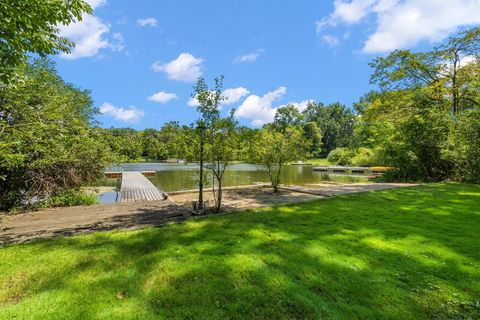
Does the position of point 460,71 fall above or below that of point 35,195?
above

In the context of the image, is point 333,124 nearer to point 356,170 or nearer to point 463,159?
point 356,170

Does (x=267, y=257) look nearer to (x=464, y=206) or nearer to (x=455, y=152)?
(x=464, y=206)

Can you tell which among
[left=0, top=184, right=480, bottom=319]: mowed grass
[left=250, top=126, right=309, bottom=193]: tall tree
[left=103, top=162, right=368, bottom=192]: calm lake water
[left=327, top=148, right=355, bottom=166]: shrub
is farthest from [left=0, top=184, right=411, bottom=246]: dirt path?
[left=327, top=148, right=355, bottom=166]: shrub

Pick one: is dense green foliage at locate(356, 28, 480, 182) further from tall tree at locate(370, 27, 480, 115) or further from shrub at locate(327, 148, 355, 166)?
shrub at locate(327, 148, 355, 166)

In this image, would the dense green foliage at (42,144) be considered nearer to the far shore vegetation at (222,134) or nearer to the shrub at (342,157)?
the far shore vegetation at (222,134)

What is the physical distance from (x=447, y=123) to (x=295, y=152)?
9068 mm

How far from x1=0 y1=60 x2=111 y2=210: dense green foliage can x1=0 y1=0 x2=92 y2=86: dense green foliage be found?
252 cm

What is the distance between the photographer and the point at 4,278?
2814mm

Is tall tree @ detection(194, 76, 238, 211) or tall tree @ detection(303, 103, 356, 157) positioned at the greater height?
tall tree @ detection(303, 103, 356, 157)

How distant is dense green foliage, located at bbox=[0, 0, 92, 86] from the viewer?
273 centimetres

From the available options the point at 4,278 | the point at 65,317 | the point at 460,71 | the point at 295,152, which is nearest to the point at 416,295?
the point at 65,317

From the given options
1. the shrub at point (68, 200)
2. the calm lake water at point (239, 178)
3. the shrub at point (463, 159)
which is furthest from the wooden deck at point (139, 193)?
the shrub at point (463, 159)

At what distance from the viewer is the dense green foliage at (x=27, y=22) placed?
273 cm

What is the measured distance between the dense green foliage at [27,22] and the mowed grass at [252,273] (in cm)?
257
